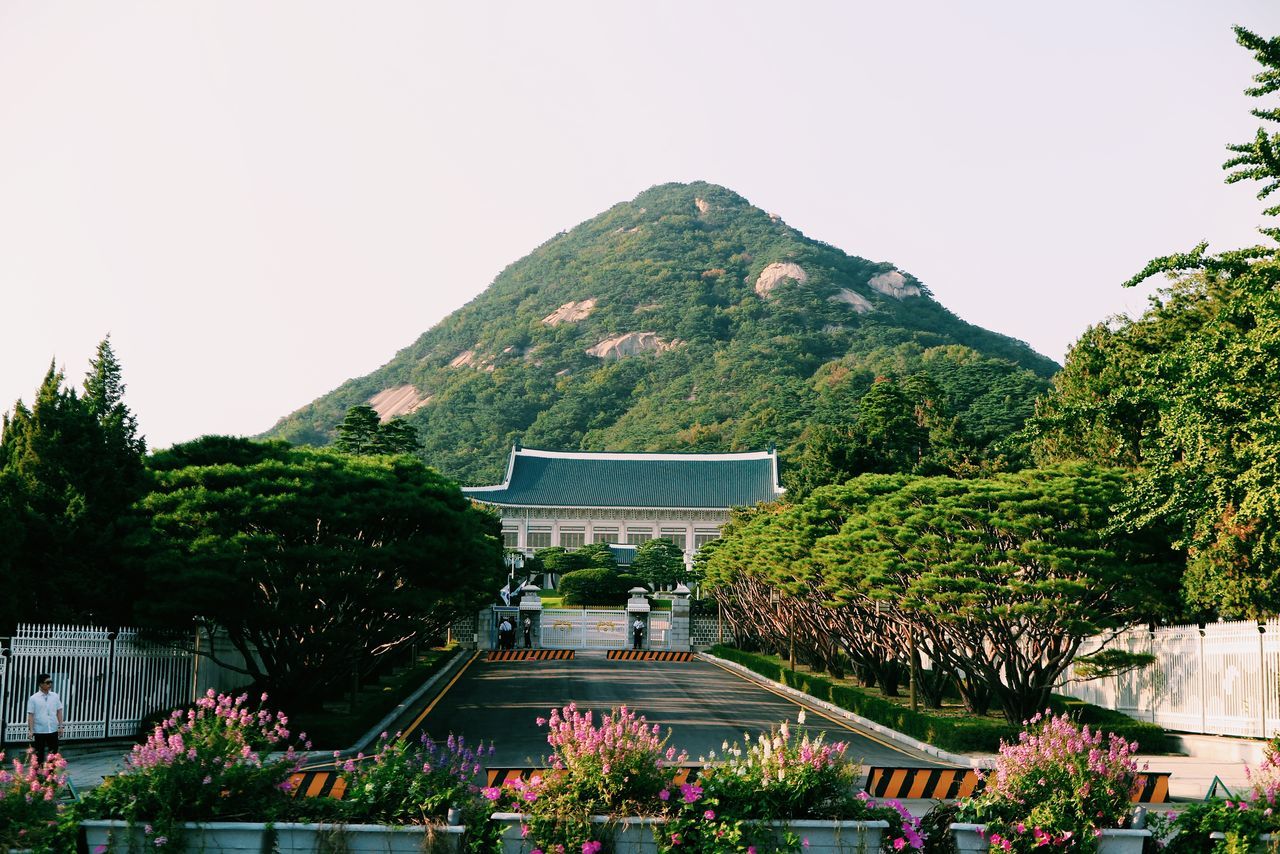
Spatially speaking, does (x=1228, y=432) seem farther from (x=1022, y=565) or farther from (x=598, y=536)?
(x=598, y=536)

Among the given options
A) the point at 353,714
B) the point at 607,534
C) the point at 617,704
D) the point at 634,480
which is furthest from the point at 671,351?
the point at 353,714

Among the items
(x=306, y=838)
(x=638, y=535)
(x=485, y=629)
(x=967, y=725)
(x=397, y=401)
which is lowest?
(x=485, y=629)

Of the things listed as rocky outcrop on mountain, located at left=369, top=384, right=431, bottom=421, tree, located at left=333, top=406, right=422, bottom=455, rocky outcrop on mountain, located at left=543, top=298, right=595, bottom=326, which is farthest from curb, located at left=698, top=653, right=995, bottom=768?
rocky outcrop on mountain, located at left=543, top=298, right=595, bottom=326

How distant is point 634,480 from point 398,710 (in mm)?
65392

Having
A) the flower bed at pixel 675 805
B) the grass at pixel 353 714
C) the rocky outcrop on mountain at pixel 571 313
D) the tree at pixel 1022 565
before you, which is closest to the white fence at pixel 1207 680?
the tree at pixel 1022 565

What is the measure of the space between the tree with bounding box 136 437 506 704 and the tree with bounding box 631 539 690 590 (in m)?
47.0

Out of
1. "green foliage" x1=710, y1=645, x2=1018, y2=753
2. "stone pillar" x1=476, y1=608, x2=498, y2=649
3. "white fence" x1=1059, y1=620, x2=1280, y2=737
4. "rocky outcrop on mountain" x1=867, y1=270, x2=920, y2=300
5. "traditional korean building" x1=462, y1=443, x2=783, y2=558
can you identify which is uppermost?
"rocky outcrop on mountain" x1=867, y1=270, x2=920, y2=300

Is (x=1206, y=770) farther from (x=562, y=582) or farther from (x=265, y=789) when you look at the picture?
(x=562, y=582)

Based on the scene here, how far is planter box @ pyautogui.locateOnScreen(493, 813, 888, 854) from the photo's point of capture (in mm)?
9898

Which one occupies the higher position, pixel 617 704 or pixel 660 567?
pixel 660 567

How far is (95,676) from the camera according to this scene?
20.7 meters

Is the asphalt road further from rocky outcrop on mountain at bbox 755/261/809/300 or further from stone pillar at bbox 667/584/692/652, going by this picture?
rocky outcrop on mountain at bbox 755/261/809/300

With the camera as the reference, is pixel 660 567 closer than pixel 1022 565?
No

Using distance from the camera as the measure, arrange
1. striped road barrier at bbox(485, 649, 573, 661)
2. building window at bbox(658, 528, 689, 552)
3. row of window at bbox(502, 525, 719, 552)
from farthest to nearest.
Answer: row of window at bbox(502, 525, 719, 552), building window at bbox(658, 528, 689, 552), striped road barrier at bbox(485, 649, 573, 661)
